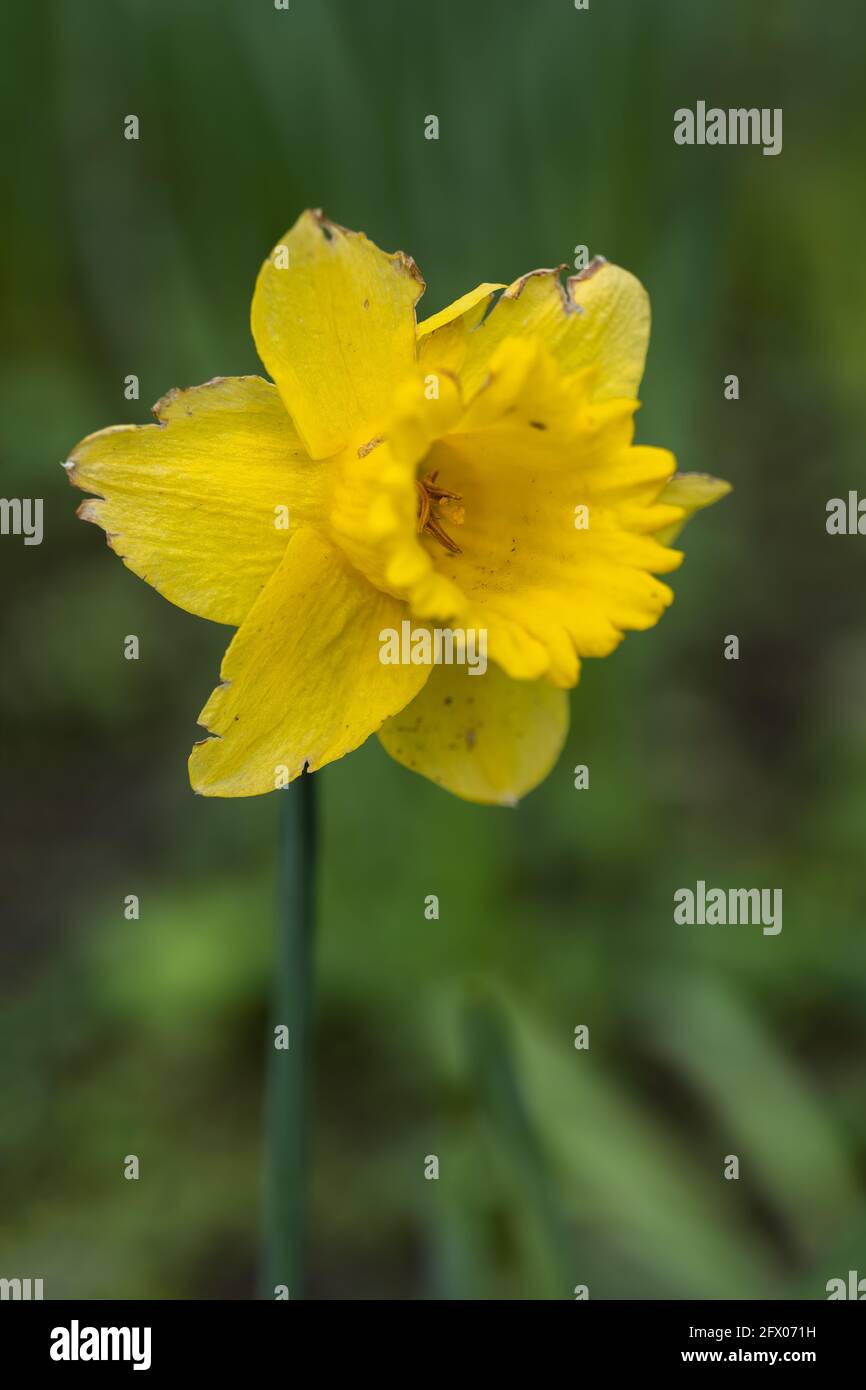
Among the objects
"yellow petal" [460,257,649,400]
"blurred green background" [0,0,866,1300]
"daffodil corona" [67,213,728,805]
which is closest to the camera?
"daffodil corona" [67,213,728,805]

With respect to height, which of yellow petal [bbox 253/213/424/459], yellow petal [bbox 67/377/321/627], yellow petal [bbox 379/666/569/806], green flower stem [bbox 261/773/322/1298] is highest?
yellow petal [bbox 253/213/424/459]

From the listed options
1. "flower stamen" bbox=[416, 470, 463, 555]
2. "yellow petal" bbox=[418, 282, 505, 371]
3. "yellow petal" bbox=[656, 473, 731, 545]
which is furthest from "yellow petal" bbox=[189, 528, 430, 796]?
"yellow petal" bbox=[656, 473, 731, 545]

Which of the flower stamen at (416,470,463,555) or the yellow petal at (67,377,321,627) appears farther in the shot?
the flower stamen at (416,470,463,555)

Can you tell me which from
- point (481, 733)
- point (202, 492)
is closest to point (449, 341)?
point (202, 492)

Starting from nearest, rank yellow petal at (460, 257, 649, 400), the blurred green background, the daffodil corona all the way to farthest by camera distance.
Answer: the daffodil corona < yellow petal at (460, 257, 649, 400) < the blurred green background

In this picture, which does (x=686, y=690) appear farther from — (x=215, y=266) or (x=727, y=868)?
(x=215, y=266)

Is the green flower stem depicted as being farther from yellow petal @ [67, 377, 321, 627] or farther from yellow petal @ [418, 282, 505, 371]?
yellow petal @ [418, 282, 505, 371]

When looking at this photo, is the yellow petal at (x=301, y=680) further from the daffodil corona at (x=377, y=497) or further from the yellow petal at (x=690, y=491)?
the yellow petal at (x=690, y=491)
